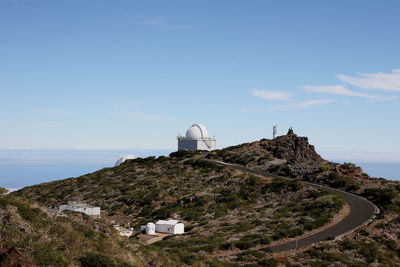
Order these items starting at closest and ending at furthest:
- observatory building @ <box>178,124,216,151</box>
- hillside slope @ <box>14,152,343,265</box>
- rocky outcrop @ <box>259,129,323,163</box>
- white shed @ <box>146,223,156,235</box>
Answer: hillside slope @ <box>14,152,343,265</box>, white shed @ <box>146,223,156,235</box>, rocky outcrop @ <box>259,129,323,163</box>, observatory building @ <box>178,124,216,151</box>

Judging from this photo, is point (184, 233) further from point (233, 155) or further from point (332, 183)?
point (233, 155)

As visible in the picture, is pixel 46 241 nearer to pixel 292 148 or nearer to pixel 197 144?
pixel 292 148

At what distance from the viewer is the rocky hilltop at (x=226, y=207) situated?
69.3 ft

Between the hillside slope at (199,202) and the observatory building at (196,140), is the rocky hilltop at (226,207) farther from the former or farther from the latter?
the observatory building at (196,140)

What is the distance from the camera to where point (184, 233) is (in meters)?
40.9

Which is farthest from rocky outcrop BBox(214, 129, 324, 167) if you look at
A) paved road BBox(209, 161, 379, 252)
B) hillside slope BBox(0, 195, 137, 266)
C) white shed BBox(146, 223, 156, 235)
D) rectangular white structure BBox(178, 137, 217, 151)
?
hillside slope BBox(0, 195, 137, 266)

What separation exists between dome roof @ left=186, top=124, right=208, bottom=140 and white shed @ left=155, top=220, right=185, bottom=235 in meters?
65.6

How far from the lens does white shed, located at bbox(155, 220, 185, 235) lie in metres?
42.4

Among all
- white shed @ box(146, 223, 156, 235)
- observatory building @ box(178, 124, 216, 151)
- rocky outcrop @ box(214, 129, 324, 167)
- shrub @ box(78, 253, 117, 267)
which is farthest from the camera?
observatory building @ box(178, 124, 216, 151)

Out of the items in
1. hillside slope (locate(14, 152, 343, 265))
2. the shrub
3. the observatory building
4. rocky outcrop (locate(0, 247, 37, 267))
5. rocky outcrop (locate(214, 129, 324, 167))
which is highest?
the observatory building

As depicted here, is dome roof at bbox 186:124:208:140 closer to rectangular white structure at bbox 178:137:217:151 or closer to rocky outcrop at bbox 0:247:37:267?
rectangular white structure at bbox 178:137:217:151

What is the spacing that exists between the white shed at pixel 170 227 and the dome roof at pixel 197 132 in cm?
6560

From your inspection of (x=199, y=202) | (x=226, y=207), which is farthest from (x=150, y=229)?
(x=199, y=202)

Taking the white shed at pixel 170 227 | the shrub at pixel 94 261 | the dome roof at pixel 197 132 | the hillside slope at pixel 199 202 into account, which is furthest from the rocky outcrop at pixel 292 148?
the shrub at pixel 94 261
